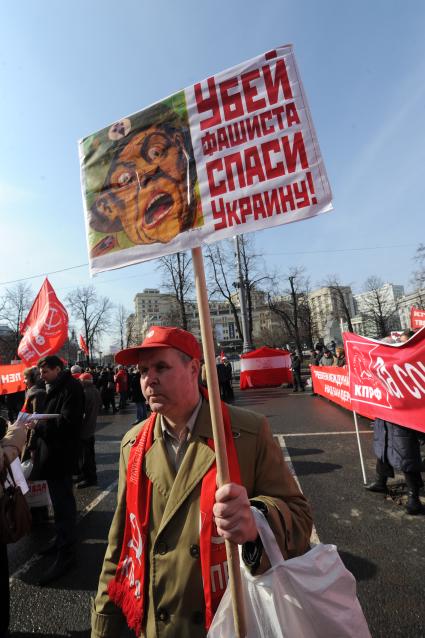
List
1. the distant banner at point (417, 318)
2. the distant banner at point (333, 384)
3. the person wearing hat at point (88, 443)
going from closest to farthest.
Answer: the person wearing hat at point (88, 443), the distant banner at point (333, 384), the distant banner at point (417, 318)

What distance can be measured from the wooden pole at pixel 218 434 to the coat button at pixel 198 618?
0.35 m

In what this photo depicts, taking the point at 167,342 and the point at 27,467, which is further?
the point at 27,467

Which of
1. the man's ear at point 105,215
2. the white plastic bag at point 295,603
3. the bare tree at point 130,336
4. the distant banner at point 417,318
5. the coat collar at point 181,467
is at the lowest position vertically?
the white plastic bag at point 295,603

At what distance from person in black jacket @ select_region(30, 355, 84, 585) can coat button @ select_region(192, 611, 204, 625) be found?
2.69 metres

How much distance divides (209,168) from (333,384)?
11257 millimetres

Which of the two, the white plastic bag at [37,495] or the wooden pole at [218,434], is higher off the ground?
the wooden pole at [218,434]

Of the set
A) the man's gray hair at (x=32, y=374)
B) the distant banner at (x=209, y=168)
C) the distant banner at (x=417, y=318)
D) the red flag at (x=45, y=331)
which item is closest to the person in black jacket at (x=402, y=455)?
the distant banner at (x=209, y=168)

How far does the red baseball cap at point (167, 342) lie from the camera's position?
6.07 ft

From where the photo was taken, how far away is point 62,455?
3.75 meters

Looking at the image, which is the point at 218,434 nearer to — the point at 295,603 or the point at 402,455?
the point at 295,603

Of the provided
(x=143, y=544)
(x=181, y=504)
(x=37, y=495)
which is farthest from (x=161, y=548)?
(x=37, y=495)

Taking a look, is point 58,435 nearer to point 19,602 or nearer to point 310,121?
point 19,602

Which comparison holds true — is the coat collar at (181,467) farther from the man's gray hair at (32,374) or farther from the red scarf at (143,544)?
the man's gray hair at (32,374)

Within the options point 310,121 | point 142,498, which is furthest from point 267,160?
point 142,498
